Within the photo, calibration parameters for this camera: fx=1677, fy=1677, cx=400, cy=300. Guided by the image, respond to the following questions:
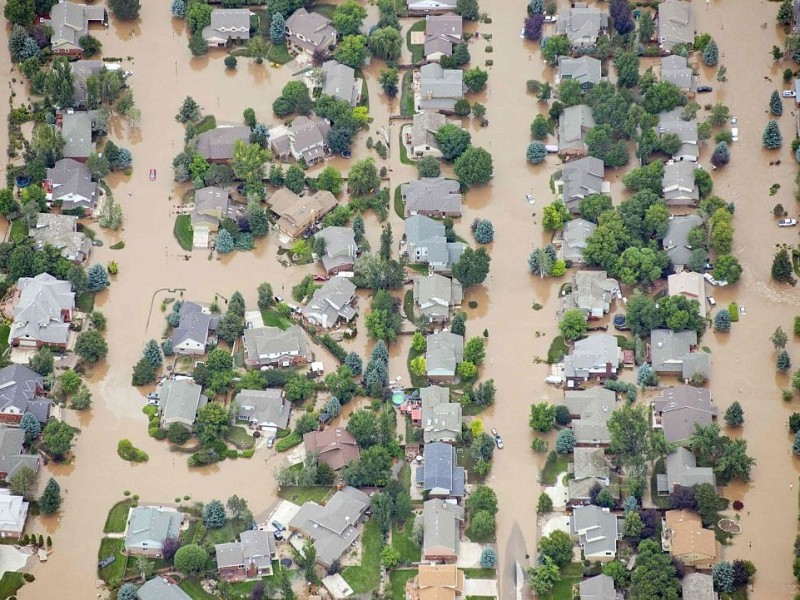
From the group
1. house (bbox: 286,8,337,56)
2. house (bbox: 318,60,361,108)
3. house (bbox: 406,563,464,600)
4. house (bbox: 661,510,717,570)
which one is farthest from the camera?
house (bbox: 286,8,337,56)

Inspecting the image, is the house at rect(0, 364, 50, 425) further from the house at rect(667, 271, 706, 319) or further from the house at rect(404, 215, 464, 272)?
the house at rect(667, 271, 706, 319)

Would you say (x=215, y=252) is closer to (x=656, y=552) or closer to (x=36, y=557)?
(x=36, y=557)

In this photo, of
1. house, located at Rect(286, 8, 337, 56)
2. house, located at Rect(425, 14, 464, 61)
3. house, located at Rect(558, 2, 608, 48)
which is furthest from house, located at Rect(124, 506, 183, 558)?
house, located at Rect(558, 2, 608, 48)

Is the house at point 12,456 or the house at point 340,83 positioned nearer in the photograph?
the house at point 12,456

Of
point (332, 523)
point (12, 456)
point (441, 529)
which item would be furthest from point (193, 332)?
point (441, 529)

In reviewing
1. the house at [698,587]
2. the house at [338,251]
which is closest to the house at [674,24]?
the house at [338,251]

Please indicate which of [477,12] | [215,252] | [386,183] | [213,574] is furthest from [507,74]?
[213,574]

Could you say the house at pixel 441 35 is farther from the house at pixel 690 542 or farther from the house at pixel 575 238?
the house at pixel 690 542
